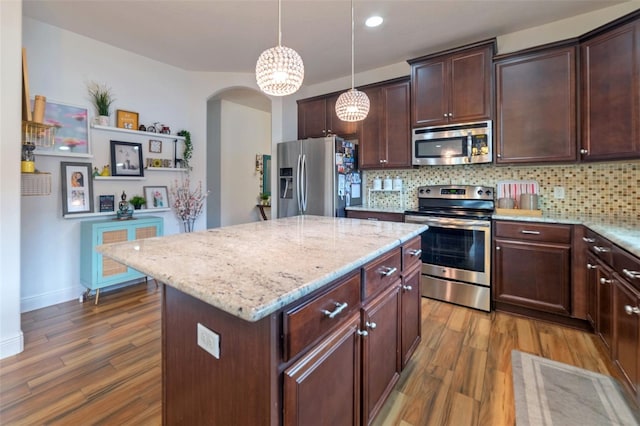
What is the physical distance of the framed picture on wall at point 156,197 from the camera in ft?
12.0

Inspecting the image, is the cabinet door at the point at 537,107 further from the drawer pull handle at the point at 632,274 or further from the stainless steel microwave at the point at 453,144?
the drawer pull handle at the point at 632,274

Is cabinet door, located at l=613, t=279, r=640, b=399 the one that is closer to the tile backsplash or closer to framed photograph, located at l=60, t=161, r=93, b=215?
the tile backsplash

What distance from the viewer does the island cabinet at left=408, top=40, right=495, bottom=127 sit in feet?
9.29

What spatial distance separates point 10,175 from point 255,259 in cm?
221

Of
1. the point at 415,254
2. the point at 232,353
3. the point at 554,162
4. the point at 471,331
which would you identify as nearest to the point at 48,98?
the point at 232,353

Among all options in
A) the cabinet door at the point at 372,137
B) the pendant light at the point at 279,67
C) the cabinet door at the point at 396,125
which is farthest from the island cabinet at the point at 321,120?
the pendant light at the point at 279,67

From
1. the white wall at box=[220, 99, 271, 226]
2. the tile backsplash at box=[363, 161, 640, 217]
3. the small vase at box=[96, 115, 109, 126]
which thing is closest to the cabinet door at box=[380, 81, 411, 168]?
the tile backsplash at box=[363, 161, 640, 217]

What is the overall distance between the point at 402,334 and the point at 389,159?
2297mm

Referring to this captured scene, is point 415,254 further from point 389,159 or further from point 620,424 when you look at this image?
point 389,159

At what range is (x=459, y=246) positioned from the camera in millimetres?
2883

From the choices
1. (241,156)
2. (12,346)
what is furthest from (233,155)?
(12,346)

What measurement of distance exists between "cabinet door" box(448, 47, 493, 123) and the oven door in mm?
1055

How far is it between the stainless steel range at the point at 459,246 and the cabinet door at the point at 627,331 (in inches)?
41.1

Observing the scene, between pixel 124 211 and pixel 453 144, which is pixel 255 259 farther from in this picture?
pixel 124 211
